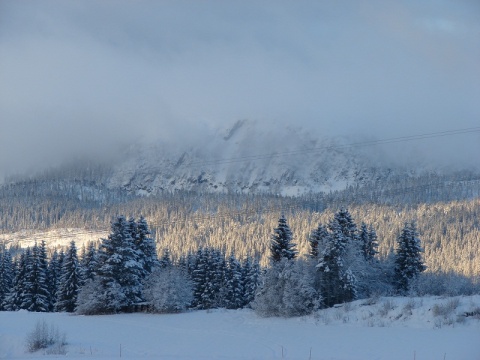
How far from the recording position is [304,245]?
16200 centimetres

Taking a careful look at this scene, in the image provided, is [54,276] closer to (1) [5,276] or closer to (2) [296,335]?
(1) [5,276]

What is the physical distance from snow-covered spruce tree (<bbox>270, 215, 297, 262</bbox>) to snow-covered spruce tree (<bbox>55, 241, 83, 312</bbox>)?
26.1 metres

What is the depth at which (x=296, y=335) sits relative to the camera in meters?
33.0

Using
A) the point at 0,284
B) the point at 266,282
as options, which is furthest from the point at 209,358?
the point at 0,284

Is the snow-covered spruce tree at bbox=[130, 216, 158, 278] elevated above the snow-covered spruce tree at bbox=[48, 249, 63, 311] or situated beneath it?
elevated above

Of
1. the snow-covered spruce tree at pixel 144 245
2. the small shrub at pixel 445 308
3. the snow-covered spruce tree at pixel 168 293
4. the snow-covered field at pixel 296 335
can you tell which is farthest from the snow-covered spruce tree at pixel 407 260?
the snow-covered spruce tree at pixel 144 245

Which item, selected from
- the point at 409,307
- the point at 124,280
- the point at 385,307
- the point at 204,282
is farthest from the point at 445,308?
the point at 204,282

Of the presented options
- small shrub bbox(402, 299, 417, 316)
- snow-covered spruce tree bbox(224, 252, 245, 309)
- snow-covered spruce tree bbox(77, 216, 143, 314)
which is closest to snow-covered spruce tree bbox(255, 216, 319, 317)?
small shrub bbox(402, 299, 417, 316)

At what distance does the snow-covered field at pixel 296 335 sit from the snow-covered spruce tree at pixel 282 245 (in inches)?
511

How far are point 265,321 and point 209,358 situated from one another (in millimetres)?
16521

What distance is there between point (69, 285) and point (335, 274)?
3526 centimetres

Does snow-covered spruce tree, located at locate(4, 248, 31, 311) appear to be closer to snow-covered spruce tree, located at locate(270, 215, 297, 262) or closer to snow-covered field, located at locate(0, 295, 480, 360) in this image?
snow-covered field, located at locate(0, 295, 480, 360)

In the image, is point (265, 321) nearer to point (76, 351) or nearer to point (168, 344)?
point (168, 344)

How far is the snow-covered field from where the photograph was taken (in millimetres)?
26188
